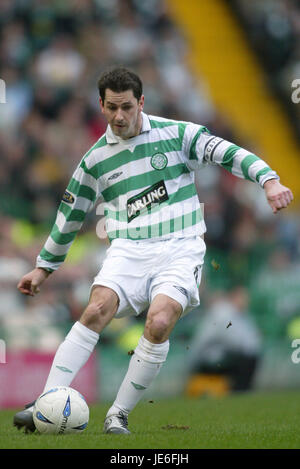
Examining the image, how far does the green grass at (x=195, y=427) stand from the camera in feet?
15.1

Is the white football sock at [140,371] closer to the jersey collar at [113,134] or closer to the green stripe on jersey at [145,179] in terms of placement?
the green stripe on jersey at [145,179]

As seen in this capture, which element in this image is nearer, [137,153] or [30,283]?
[137,153]

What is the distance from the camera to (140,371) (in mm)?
5262

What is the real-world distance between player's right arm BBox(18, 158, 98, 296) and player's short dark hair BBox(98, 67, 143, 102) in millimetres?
544

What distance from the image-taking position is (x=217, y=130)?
12.8 m

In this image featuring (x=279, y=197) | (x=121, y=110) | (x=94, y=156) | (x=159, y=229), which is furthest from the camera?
(x=94, y=156)

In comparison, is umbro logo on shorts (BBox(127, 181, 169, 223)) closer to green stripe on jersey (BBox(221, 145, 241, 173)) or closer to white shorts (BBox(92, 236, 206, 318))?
white shorts (BBox(92, 236, 206, 318))

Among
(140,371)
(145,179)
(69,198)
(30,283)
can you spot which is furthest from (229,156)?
(30,283)

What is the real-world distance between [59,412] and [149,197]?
1.42m

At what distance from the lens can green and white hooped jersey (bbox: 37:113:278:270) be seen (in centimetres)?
554

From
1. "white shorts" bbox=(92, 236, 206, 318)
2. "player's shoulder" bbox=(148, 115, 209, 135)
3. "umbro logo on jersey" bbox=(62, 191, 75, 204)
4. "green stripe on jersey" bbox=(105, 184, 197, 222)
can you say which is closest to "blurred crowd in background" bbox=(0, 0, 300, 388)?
"umbro logo on jersey" bbox=(62, 191, 75, 204)

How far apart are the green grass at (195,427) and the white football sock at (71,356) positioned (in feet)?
1.09

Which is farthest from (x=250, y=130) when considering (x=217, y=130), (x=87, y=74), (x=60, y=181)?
(x=60, y=181)

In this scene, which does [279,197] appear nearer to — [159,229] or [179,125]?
[159,229]
